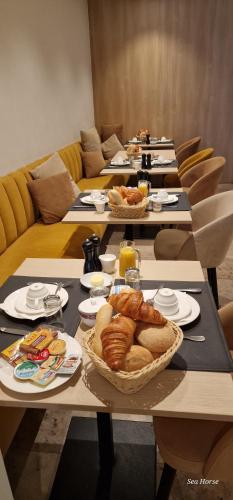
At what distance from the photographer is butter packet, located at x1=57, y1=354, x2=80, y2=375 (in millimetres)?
894

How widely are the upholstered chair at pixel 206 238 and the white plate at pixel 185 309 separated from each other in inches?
34.1

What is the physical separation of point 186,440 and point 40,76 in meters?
3.32

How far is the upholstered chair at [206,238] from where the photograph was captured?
195 cm

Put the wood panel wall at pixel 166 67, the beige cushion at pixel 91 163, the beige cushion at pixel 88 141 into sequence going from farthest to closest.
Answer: the wood panel wall at pixel 166 67 < the beige cushion at pixel 88 141 < the beige cushion at pixel 91 163

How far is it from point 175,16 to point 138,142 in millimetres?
1804

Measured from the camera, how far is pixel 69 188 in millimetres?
2887

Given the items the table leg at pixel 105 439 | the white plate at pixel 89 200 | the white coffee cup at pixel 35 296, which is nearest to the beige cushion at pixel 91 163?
the white plate at pixel 89 200

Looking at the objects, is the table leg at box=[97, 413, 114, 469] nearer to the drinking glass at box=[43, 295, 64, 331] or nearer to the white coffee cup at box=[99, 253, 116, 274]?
the drinking glass at box=[43, 295, 64, 331]

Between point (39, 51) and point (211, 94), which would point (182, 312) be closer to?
point (39, 51)

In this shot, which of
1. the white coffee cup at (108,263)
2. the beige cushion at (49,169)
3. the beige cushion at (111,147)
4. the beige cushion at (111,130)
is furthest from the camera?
the beige cushion at (111,130)

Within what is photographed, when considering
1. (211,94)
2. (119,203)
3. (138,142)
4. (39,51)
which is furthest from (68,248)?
(211,94)

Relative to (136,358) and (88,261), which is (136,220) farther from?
(136,358)

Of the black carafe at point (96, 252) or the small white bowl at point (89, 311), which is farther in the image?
the black carafe at point (96, 252)

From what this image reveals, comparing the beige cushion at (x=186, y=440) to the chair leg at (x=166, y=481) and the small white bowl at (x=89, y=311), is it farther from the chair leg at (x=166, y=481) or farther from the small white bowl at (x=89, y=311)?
the small white bowl at (x=89, y=311)
